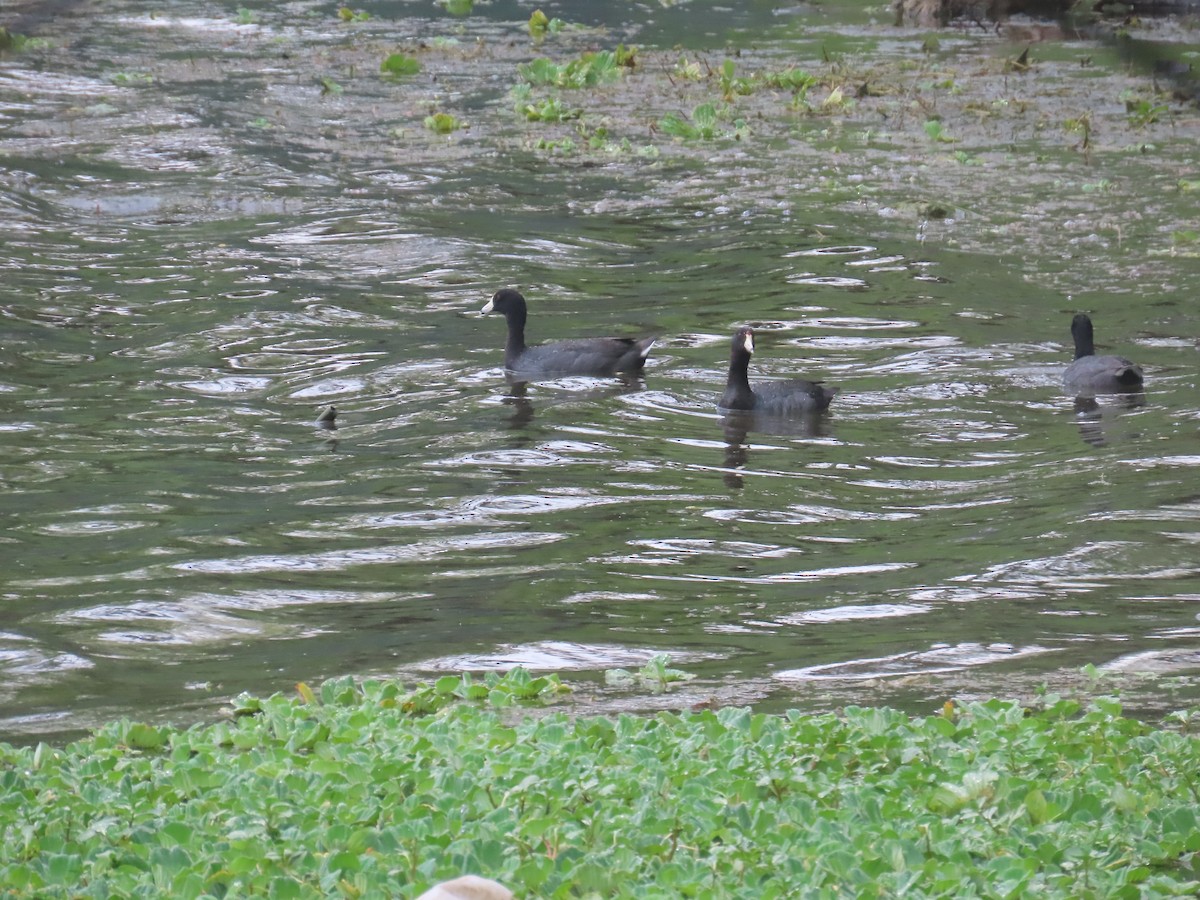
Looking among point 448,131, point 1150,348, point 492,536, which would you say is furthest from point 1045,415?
point 448,131

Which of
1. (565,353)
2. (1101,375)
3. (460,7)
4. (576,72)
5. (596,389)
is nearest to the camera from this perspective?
(1101,375)

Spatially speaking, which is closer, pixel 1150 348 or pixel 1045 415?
pixel 1045 415

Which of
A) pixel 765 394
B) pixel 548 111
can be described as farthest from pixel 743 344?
pixel 548 111

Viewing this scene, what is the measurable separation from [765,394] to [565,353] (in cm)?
213

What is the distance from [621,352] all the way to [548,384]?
2.25 ft

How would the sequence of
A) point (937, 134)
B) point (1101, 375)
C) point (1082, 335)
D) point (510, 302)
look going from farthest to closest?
1. point (937, 134)
2. point (510, 302)
3. point (1082, 335)
4. point (1101, 375)

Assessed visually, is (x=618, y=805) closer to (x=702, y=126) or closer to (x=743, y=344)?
(x=743, y=344)

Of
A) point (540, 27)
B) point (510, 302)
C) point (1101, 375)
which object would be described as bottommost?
point (1101, 375)

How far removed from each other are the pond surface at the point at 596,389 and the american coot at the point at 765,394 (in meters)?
0.26

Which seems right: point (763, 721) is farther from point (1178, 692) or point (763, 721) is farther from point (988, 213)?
point (988, 213)

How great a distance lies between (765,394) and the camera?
44.5 ft

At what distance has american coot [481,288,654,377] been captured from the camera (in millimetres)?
14625

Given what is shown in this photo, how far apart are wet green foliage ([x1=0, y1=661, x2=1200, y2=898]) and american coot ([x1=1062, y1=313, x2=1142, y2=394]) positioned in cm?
699

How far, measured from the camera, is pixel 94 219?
20.5m
